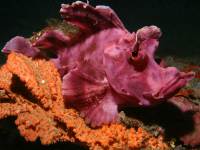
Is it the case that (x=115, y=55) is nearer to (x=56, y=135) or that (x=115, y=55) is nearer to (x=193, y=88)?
(x=56, y=135)

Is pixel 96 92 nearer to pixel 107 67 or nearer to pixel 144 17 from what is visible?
pixel 107 67

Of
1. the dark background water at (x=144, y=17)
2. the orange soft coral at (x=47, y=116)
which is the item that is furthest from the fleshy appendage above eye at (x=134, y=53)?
the dark background water at (x=144, y=17)

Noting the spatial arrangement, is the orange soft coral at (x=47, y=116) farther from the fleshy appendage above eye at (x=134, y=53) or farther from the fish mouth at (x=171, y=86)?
the fleshy appendage above eye at (x=134, y=53)

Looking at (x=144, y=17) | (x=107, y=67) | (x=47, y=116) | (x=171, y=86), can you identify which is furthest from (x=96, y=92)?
(x=144, y=17)

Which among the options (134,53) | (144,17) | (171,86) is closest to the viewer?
(171,86)

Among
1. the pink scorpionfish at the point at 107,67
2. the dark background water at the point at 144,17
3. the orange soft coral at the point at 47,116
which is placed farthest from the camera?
the dark background water at the point at 144,17

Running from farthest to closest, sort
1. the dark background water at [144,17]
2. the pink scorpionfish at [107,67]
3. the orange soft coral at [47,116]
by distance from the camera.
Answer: the dark background water at [144,17]
the pink scorpionfish at [107,67]
the orange soft coral at [47,116]
